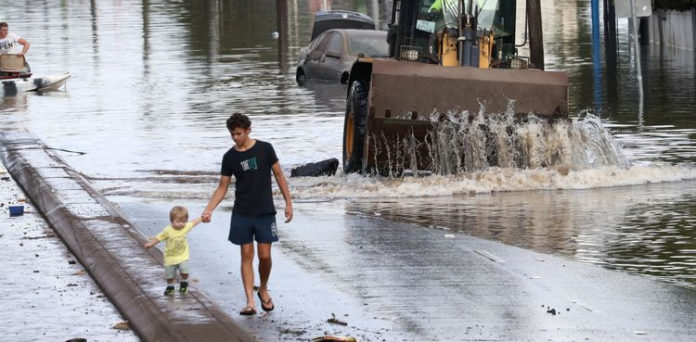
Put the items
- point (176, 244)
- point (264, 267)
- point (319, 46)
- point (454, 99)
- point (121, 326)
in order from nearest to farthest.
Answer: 1. point (121, 326)
2. point (264, 267)
3. point (176, 244)
4. point (454, 99)
5. point (319, 46)

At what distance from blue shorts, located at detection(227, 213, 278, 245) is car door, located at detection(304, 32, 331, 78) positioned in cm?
2145

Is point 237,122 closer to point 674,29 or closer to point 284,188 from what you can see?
point 284,188

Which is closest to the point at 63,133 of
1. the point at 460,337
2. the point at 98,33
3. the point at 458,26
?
the point at 458,26

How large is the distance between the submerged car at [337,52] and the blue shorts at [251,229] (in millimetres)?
20186

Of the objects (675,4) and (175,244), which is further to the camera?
(675,4)

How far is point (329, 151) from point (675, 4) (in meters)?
17.4

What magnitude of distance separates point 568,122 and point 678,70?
1583 centimetres

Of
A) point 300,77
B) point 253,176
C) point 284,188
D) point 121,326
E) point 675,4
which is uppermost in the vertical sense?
point 675,4

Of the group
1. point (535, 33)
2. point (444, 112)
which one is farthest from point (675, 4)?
point (444, 112)

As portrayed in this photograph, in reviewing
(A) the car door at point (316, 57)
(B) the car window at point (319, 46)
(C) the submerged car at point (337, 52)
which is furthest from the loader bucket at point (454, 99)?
(B) the car window at point (319, 46)

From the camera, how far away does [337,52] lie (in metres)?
31.2

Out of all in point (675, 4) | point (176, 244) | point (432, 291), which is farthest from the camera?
point (675, 4)

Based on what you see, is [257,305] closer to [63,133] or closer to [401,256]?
[401,256]

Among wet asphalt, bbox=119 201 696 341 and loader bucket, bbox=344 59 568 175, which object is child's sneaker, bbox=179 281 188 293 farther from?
loader bucket, bbox=344 59 568 175
